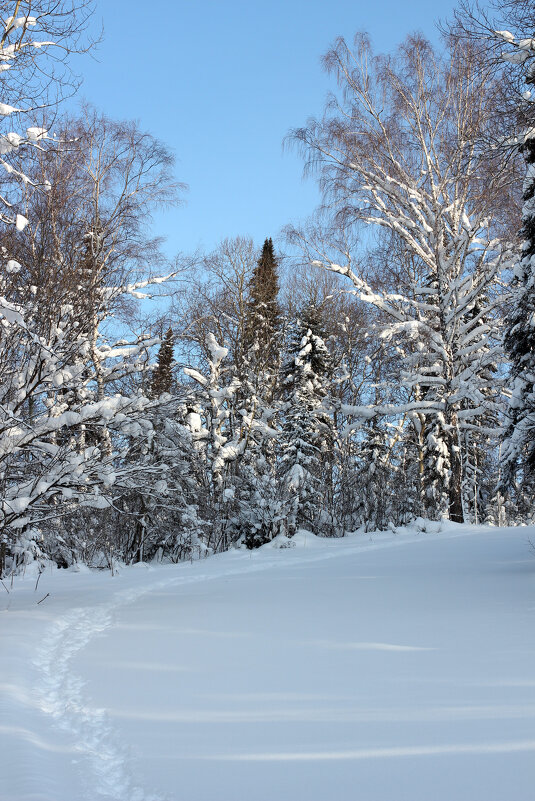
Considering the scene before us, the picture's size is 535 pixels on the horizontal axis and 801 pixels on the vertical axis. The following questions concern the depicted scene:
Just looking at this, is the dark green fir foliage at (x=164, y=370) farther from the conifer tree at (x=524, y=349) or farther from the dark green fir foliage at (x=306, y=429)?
the conifer tree at (x=524, y=349)

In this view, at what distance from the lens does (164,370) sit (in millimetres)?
18688

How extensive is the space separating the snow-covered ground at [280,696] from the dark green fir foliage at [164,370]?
8.21 metres

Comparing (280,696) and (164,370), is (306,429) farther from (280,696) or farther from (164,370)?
(280,696)

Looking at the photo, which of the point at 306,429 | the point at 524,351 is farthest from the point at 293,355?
the point at 524,351

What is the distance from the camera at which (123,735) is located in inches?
129

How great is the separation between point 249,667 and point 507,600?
2.98 m

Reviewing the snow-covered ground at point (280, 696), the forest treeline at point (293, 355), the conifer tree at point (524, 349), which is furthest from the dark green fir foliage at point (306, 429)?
the snow-covered ground at point (280, 696)

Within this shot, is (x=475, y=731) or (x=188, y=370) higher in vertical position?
(x=188, y=370)

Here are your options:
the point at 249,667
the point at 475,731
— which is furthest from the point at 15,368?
the point at 475,731

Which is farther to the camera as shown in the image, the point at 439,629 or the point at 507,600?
the point at 507,600

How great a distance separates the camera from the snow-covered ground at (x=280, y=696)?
2646mm

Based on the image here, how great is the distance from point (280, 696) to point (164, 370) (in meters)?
15.6

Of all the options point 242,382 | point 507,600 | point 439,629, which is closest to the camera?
point 439,629

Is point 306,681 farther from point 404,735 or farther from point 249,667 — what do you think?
point 404,735
